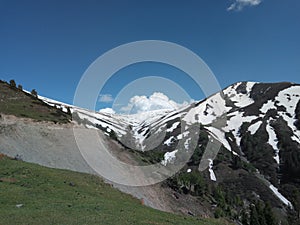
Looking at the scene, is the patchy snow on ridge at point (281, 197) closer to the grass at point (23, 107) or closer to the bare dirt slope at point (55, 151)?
the bare dirt slope at point (55, 151)

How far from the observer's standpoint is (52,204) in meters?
29.1

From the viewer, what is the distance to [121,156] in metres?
78.9

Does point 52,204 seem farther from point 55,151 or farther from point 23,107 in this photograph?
point 23,107

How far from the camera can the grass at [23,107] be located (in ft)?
245

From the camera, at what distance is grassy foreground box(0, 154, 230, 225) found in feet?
80.6

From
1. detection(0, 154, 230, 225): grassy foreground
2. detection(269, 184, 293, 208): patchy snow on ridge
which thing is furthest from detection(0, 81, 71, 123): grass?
detection(269, 184, 293, 208): patchy snow on ridge

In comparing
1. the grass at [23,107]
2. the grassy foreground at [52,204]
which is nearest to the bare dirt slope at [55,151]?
the grass at [23,107]

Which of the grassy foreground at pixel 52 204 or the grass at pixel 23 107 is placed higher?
the grass at pixel 23 107

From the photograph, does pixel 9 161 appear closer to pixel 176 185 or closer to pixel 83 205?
pixel 83 205

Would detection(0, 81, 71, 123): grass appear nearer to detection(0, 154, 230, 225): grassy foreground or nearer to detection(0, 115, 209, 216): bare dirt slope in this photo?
detection(0, 115, 209, 216): bare dirt slope

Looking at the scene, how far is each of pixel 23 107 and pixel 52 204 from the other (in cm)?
5679

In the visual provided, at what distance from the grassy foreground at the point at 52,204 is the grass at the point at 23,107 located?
34335 mm

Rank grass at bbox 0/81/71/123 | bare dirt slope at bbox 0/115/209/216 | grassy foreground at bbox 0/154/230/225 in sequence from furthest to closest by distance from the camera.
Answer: grass at bbox 0/81/71/123, bare dirt slope at bbox 0/115/209/216, grassy foreground at bbox 0/154/230/225

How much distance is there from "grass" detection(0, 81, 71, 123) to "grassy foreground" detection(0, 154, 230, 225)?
34.3 metres
